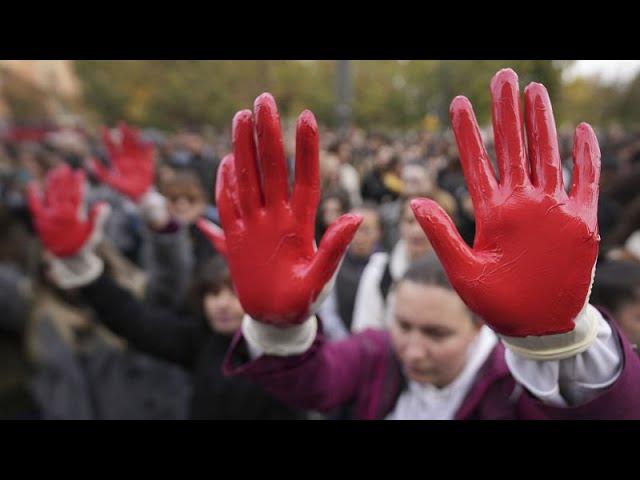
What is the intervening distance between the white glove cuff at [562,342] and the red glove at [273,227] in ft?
1.26

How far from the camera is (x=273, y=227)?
1.18 metres

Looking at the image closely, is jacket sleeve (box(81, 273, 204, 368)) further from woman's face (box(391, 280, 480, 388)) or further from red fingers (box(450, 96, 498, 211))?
red fingers (box(450, 96, 498, 211))

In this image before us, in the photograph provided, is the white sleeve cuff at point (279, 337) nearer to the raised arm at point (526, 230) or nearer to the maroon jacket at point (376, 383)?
the maroon jacket at point (376, 383)

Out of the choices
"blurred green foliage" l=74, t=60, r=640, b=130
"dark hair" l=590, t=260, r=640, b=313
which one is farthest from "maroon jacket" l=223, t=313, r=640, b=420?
"blurred green foliage" l=74, t=60, r=640, b=130

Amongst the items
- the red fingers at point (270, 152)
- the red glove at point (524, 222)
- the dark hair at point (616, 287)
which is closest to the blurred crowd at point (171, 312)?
the dark hair at point (616, 287)

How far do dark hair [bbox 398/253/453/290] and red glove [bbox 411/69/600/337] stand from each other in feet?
1.59

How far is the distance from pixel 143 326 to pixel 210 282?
353mm

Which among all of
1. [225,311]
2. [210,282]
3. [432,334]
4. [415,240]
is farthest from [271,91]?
Result: [432,334]

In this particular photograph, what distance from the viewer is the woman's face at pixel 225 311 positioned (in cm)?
199

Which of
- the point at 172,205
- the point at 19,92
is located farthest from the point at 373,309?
the point at 19,92

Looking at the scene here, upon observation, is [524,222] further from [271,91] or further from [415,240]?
[271,91]

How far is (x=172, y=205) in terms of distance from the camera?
3.18 meters

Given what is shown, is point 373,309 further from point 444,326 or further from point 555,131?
point 555,131

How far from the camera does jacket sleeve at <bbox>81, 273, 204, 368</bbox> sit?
2.16m
